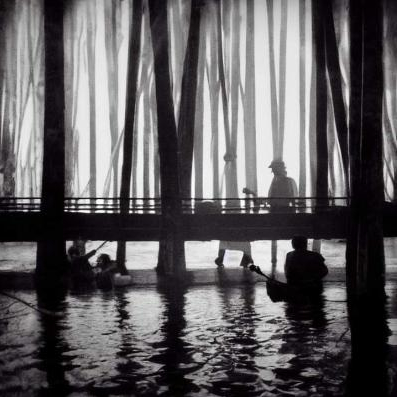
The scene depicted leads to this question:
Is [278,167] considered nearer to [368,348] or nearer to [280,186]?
[280,186]

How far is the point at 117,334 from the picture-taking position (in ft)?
Answer: 14.3

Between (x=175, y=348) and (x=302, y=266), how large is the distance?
7.17ft

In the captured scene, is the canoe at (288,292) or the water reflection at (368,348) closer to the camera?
the water reflection at (368,348)

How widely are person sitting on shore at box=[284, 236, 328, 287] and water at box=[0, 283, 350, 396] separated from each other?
326 mm

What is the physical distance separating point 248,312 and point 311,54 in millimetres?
6617

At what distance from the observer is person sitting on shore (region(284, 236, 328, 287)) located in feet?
18.2

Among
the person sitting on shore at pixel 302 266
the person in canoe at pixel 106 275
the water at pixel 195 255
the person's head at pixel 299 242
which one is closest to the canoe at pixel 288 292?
the person sitting on shore at pixel 302 266

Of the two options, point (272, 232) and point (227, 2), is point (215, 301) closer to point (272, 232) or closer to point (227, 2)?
point (272, 232)

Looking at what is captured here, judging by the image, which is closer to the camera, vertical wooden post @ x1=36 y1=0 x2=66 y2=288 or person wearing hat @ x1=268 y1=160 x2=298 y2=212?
vertical wooden post @ x1=36 y1=0 x2=66 y2=288

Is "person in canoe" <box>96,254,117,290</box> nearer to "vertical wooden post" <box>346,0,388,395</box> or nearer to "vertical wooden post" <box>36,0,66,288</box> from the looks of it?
"vertical wooden post" <box>36,0,66,288</box>

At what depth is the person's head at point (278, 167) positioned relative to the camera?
9.13 m

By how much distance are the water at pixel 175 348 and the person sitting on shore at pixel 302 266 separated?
33 centimetres

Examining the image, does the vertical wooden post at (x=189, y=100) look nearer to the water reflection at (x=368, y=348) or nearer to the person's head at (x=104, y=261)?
the person's head at (x=104, y=261)

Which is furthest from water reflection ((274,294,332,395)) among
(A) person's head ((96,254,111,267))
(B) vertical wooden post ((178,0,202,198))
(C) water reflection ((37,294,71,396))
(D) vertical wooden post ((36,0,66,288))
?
(D) vertical wooden post ((36,0,66,288))
